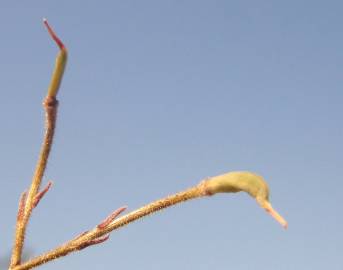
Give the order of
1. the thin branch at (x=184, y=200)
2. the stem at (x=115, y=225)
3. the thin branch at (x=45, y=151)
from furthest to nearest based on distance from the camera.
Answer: the stem at (x=115, y=225) → the thin branch at (x=45, y=151) → the thin branch at (x=184, y=200)

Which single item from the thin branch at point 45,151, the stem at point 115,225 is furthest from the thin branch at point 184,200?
the thin branch at point 45,151

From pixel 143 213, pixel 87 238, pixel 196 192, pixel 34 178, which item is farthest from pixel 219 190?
pixel 34 178

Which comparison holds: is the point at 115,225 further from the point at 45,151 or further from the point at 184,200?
the point at 45,151

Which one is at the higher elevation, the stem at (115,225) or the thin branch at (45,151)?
the thin branch at (45,151)

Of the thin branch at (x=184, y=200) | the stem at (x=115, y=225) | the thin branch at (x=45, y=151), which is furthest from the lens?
the stem at (x=115, y=225)

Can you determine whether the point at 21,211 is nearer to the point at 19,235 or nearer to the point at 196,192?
the point at 19,235

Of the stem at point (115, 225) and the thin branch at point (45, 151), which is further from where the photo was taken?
the stem at point (115, 225)

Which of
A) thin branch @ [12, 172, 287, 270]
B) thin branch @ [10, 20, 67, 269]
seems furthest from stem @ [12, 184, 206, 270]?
thin branch @ [10, 20, 67, 269]

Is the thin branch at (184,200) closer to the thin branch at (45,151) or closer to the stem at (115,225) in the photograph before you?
the stem at (115,225)
